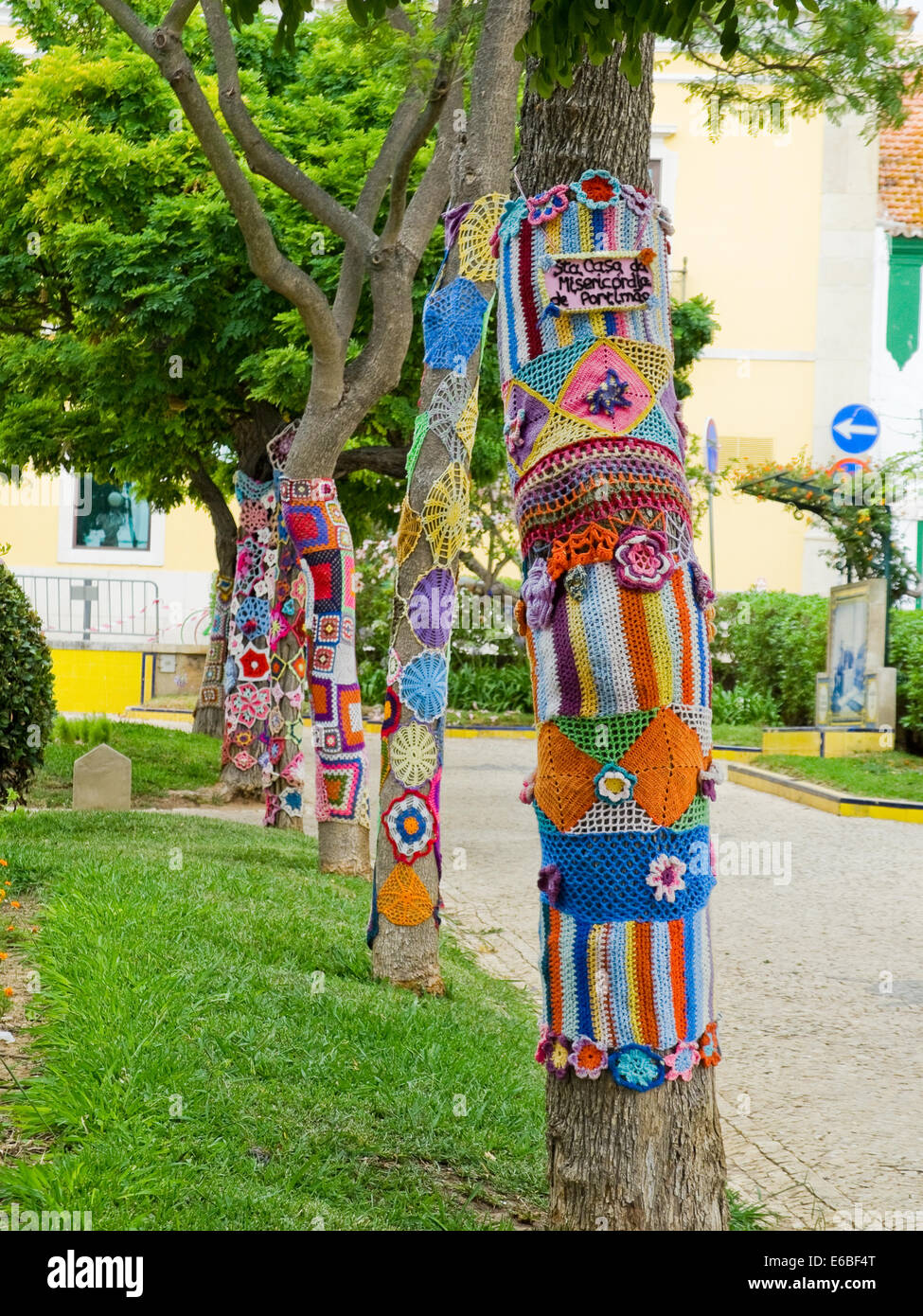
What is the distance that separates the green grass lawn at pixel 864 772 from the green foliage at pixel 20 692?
8189 millimetres

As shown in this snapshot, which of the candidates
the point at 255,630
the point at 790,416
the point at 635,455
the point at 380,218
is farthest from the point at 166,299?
the point at 790,416

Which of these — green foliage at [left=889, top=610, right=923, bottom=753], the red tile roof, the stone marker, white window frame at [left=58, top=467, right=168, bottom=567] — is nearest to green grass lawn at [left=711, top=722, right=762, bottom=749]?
green foliage at [left=889, top=610, right=923, bottom=753]

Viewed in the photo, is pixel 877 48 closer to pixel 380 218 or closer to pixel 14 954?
pixel 14 954

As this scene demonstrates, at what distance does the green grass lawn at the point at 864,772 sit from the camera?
13969 mm

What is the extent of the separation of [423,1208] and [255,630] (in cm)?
891

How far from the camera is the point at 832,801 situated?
1366cm

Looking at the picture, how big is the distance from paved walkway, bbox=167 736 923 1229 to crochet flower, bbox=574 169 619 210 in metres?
2.89

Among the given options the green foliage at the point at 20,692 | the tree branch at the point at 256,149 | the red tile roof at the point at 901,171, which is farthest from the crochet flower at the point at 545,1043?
the red tile roof at the point at 901,171

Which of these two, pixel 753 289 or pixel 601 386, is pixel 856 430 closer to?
pixel 753 289

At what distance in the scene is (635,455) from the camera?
3146 millimetres

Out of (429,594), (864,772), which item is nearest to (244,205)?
(429,594)

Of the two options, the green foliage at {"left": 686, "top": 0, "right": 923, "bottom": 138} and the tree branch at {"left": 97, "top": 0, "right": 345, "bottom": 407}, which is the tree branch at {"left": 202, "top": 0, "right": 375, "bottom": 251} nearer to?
the tree branch at {"left": 97, "top": 0, "right": 345, "bottom": 407}

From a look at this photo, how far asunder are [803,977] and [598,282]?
16.5 ft

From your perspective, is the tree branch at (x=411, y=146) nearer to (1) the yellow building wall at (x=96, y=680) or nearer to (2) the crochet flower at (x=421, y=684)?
(2) the crochet flower at (x=421, y=684)
